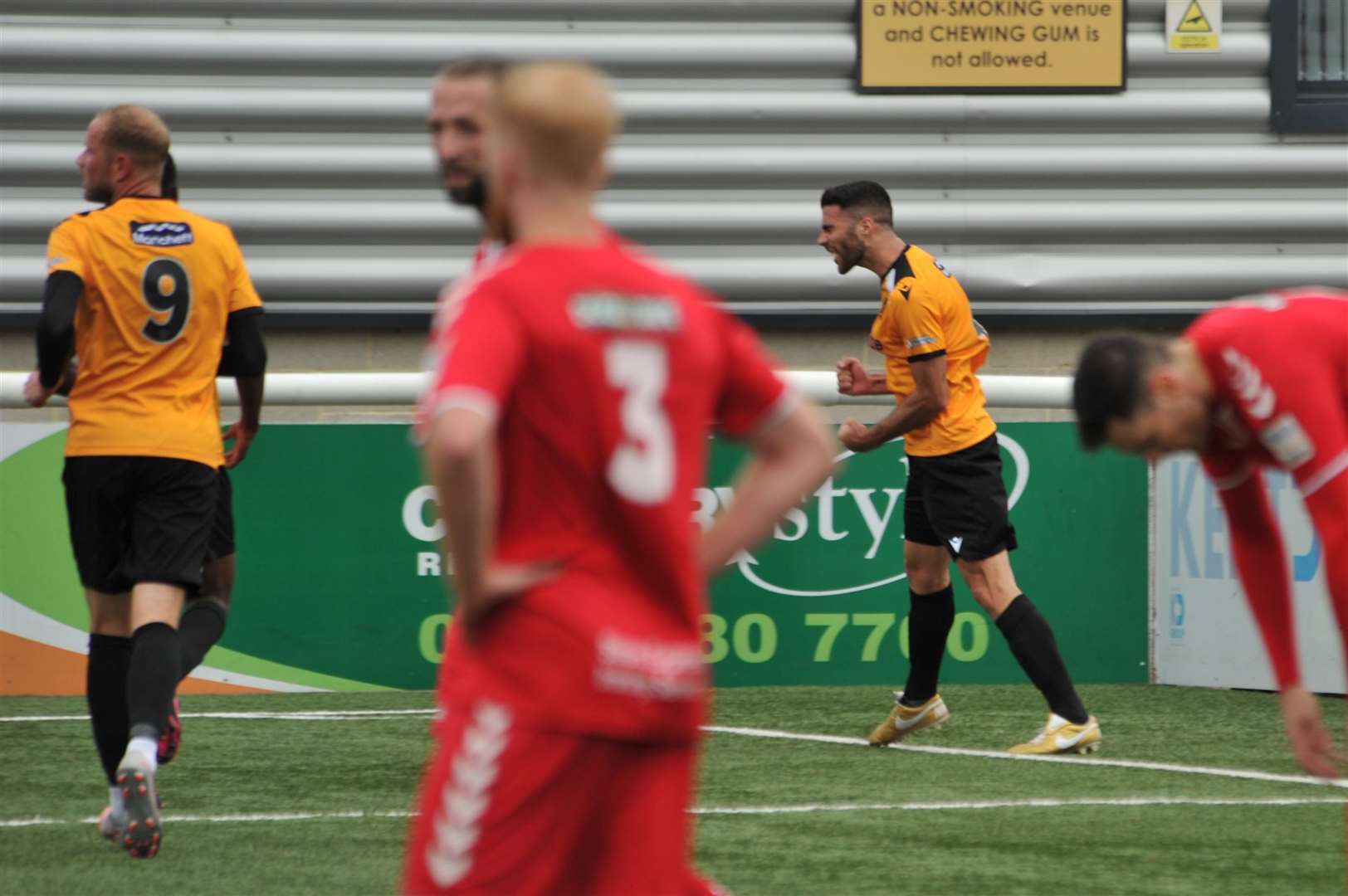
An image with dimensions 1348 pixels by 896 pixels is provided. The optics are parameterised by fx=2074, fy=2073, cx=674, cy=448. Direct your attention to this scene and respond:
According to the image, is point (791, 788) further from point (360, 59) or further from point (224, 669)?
point (360, 59)

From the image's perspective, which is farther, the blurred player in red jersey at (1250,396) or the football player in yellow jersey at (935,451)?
the football player in yellow jersey at (935,451)

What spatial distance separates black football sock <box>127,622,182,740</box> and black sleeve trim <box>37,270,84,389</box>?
0.70m

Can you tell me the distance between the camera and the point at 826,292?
35.0ft

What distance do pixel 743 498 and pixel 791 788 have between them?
3801 mm

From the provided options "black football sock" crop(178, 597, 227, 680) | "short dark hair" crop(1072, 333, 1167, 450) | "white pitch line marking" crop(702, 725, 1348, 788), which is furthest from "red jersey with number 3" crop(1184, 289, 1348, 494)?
"black football sock" crop(178, 597, 227, 680)

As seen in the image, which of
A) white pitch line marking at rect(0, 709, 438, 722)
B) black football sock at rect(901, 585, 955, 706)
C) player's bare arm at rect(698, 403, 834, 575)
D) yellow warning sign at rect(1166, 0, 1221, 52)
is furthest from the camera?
yellow warning sign at rect(1166, 0, 1221, 52)

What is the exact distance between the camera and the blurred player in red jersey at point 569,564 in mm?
2346

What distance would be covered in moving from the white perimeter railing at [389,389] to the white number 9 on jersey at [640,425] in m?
6.51

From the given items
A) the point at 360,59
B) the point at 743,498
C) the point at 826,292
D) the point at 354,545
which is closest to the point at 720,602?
the point at 354,545

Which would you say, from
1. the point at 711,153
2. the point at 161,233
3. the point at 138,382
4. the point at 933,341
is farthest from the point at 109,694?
the point at 711,153

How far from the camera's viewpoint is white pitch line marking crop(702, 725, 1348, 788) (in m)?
6.47

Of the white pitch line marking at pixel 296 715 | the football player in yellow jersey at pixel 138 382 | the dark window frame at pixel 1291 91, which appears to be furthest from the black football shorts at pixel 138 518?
the dark window frame at pixel 1291 91

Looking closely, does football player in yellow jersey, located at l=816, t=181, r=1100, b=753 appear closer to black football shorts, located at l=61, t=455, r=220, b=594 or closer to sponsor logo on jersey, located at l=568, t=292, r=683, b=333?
black football shorts, located at l=61, t=455, r=220, b=594

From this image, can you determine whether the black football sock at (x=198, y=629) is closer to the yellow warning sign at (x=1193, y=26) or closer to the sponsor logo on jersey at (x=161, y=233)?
the sponsor logo on jersey at (x=161, y=233)
